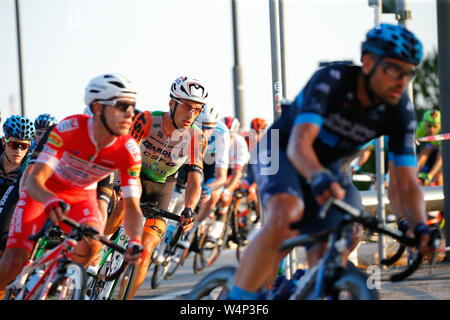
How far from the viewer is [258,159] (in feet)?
16.3

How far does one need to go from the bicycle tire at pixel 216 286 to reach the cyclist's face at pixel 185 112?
2689 mm

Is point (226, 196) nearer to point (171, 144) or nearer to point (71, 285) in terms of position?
point (171, 144)

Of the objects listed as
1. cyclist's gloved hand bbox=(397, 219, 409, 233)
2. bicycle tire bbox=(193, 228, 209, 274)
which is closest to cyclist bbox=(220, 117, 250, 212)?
bicycle tire bbox=(193, 228, 209, 274)

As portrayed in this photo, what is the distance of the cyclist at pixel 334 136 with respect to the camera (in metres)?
4.31

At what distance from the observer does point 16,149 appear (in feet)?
26.1

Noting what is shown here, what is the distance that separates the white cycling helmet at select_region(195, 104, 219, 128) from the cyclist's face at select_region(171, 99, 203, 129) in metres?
2.83

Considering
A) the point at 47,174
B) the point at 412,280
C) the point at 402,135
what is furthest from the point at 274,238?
the point at 412,280

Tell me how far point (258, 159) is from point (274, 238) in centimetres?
79

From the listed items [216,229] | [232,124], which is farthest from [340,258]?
[232,124]

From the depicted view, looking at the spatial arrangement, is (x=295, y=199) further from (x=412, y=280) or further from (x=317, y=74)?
(x=412, y=280)

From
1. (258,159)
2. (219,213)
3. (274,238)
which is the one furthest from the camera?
(219,213)

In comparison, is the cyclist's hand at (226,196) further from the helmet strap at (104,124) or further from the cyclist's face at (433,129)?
the helmet strap at (104,124)

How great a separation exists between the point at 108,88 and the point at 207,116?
16.5 ft

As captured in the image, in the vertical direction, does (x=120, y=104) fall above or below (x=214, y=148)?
above
